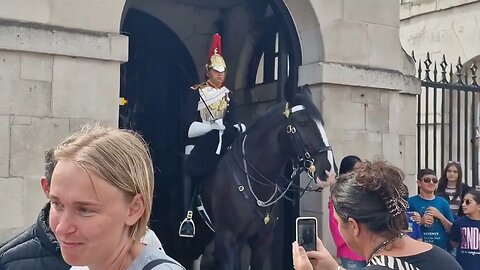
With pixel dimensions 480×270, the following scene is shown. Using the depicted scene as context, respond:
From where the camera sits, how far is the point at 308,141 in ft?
18.0

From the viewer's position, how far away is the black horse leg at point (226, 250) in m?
5.54

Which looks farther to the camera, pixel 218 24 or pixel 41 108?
pixel 218 24

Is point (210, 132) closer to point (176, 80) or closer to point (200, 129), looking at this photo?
point (200, 129)

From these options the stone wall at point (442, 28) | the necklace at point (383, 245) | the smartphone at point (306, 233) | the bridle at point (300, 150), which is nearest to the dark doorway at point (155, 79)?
the bridle at point (300, 150)

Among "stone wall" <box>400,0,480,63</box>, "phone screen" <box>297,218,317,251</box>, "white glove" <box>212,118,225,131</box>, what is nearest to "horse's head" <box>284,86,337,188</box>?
"white glove" <box>212,118,225,131</box>

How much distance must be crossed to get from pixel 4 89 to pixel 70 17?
0.86m

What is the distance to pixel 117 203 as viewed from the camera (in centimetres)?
161

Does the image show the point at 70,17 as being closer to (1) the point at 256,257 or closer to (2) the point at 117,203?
(1) the point at 256,257

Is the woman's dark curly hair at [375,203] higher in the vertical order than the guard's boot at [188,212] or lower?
higher

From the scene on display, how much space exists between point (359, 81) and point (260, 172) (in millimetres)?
1917

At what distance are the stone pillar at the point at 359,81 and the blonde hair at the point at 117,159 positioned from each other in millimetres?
5089

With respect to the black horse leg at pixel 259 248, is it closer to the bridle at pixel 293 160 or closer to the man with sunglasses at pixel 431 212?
the bridle at pixel 293 160

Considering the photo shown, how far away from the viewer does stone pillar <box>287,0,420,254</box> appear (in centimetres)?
680

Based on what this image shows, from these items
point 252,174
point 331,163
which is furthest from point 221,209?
point 331,163
